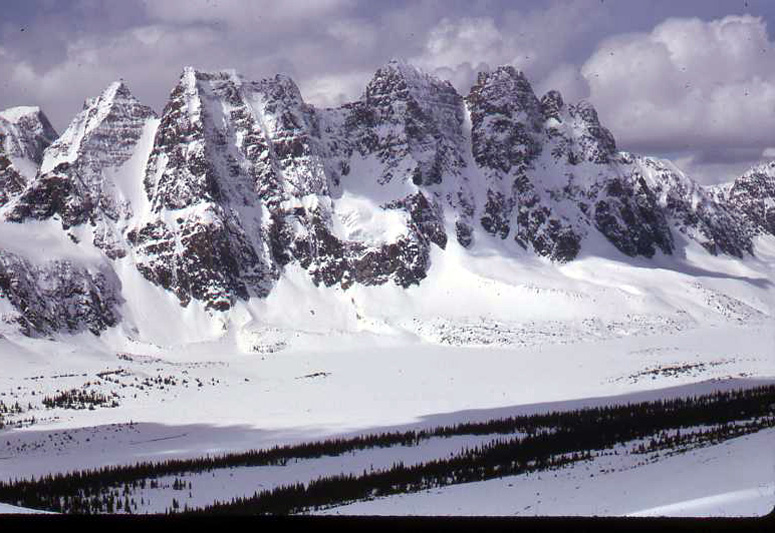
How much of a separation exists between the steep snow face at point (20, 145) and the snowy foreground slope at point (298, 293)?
1.85 feet

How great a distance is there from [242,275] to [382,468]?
124 metres

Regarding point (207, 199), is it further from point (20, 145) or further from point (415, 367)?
point (415, 367)

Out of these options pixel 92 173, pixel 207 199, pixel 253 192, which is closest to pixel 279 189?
pixel 253 192

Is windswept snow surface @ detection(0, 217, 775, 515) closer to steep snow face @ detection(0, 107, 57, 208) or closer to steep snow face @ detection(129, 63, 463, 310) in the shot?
steep snow face @ detection(129, 63, 463, 310)

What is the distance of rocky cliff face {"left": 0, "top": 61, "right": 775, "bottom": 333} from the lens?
155625 millimetres

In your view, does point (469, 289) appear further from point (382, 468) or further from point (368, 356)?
point (382, 468)

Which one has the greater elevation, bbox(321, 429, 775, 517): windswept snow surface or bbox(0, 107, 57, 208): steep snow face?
bbox(0, 107, 57, 208): steep snow face

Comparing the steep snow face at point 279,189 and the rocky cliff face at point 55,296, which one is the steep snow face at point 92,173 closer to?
the steep snow face at point 279,189

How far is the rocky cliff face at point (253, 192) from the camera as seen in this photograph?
15562 centimetres

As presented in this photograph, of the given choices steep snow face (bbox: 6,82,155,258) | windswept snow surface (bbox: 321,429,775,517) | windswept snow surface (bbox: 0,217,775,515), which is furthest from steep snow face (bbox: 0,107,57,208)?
windswept snow surface (bbox: 321,429,775,517)

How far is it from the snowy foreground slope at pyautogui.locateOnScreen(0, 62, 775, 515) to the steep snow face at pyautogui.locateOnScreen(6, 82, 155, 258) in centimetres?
48

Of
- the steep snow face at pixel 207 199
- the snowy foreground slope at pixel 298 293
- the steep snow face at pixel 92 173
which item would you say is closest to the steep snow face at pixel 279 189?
the steep snow face at pixel 207 199

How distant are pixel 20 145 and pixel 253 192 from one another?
50706mm

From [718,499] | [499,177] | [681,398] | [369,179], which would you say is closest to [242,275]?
[369,179]
